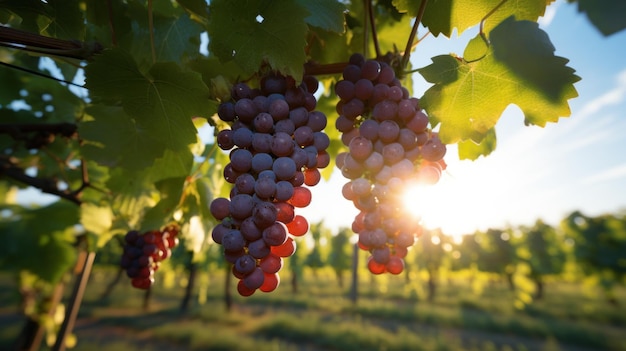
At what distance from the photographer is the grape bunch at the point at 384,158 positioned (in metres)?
1.14

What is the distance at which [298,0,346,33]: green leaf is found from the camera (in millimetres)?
1098

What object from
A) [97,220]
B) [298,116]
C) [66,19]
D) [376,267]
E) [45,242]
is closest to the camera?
[298,116]

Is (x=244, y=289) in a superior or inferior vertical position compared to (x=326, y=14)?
inferior

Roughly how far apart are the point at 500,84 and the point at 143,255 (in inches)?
70.2

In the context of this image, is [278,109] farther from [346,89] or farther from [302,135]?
[346,89]

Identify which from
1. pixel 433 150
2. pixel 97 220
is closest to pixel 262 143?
pixel 433 150

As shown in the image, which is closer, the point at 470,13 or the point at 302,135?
the point at 302,135

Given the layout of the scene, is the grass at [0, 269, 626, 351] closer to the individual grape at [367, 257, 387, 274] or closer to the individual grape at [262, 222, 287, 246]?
the individual grape at [367, 257, 387, 274]

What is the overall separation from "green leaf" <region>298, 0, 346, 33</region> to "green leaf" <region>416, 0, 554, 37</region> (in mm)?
325

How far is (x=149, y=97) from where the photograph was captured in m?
1.22

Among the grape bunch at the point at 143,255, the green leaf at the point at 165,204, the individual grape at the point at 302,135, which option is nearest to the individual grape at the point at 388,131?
the individual grape at the point at 302,135

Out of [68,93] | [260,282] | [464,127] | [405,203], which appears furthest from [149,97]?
[68,93]

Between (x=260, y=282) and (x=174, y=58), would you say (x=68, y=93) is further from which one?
(x=260, y=282)

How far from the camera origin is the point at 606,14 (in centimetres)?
46
